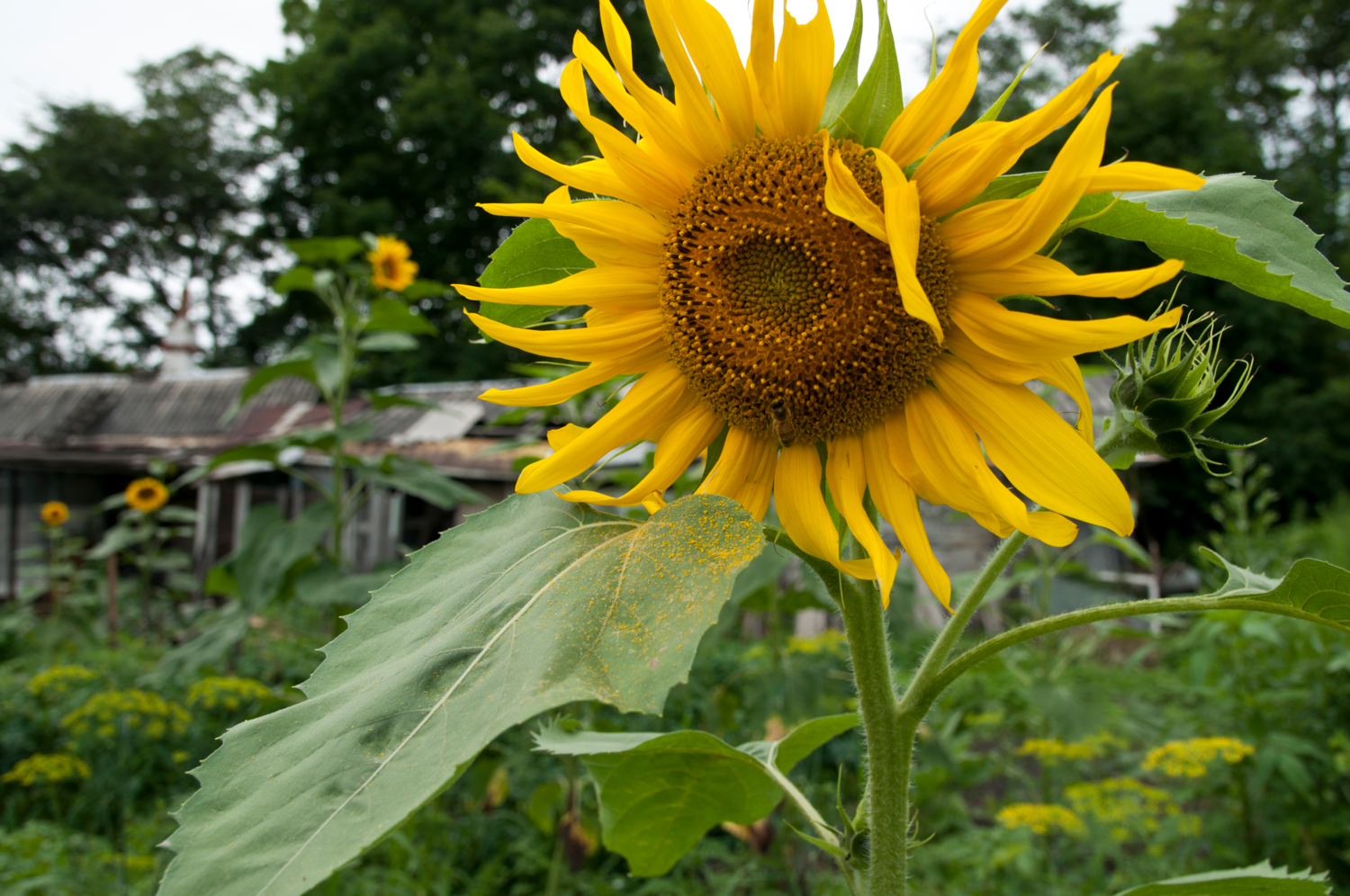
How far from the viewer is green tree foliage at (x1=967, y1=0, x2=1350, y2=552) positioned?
50.1 ft

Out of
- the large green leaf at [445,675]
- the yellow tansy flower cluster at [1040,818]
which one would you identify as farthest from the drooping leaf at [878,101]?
the yellow tansy flower cluster at [1040,818]

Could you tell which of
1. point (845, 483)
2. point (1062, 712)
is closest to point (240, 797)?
point (845, 483)

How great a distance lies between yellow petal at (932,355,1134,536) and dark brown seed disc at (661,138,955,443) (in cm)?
5

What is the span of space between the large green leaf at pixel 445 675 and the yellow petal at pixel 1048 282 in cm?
29

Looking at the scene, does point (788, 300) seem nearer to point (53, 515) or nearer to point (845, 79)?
point (845, 79)

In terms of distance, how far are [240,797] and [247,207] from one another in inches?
1181

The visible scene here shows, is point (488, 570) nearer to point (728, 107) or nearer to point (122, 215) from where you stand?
point (728, 107)

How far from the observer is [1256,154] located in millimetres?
16625

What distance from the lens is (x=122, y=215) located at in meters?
25.7

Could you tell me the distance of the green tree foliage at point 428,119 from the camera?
18094mm

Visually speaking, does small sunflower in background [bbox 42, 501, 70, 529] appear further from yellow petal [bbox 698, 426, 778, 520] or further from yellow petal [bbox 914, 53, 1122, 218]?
yellow petal [bbox 914, 53, 1122, 218]

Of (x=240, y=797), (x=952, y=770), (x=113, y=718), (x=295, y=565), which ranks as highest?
(x=240, y=797)

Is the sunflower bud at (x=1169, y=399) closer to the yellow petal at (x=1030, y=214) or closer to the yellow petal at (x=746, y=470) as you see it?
the yellow petal at (x=1030, y=214)

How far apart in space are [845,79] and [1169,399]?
1.33 ft
